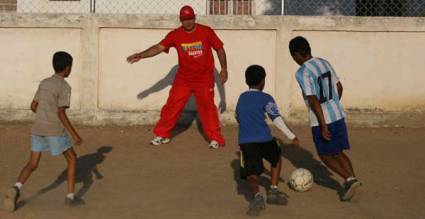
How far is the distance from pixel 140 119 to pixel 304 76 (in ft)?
15.4

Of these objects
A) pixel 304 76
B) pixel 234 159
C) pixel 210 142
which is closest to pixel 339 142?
pixel 304 76

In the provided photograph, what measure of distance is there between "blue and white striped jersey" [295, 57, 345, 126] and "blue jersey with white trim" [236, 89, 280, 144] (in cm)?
40

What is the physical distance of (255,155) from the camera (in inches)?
288

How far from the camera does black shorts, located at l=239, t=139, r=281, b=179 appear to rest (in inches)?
287

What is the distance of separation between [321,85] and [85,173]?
2935 millimetres

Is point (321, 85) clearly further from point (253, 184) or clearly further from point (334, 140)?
point (253, 184)

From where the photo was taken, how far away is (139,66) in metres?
11.8

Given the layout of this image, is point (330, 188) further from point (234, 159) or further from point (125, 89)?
point (125, 89)

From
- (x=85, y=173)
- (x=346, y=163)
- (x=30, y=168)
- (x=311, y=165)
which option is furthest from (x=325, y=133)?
(x=85, y=173)

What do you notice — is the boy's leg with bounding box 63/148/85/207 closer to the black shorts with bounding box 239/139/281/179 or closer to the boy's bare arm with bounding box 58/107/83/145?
the boy's bare arm with bounding box 58/107/83/145

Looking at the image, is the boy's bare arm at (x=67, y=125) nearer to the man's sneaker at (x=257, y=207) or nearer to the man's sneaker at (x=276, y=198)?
the man's sneaker at (x=257, y=207)

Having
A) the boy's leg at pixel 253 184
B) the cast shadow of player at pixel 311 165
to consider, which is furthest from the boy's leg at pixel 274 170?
the cast shadow of player at pixel 311 165

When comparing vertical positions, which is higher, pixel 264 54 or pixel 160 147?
pixel 264 54

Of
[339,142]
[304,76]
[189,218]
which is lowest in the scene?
[189,218]
